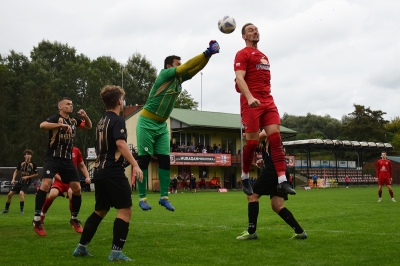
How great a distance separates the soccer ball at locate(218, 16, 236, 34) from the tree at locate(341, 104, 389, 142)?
93.1m

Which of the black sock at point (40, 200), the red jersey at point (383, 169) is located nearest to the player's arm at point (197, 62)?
the black sock at point (40, 200)

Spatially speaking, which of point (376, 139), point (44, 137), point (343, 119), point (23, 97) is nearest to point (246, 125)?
point (44, 137)

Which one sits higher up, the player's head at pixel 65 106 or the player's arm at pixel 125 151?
the player's head at pixel 65 106

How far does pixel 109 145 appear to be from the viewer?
23.9ft

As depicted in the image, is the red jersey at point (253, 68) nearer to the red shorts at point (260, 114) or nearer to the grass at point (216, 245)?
the red shorts at point (260, 114)

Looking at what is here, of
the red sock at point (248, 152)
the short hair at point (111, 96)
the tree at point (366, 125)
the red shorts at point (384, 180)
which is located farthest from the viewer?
the tree at point (366, 125)

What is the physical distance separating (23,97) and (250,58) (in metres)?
68.8

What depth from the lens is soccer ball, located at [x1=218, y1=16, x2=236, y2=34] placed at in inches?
342

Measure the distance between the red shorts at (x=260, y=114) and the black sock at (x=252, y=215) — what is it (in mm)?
1509

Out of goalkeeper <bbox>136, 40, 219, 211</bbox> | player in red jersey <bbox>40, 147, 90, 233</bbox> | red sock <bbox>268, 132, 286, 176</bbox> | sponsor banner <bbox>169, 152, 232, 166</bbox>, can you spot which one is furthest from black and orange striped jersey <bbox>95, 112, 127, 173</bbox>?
sponsor banner <bbox>169, 152, 232, 166</bbox>

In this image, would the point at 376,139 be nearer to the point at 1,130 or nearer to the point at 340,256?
Result: the point at 1,130

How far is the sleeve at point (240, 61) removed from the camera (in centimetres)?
889

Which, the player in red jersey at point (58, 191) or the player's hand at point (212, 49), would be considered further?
the player in red jersey at point (58, 191)

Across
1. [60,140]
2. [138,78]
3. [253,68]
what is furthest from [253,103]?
[138,78]
